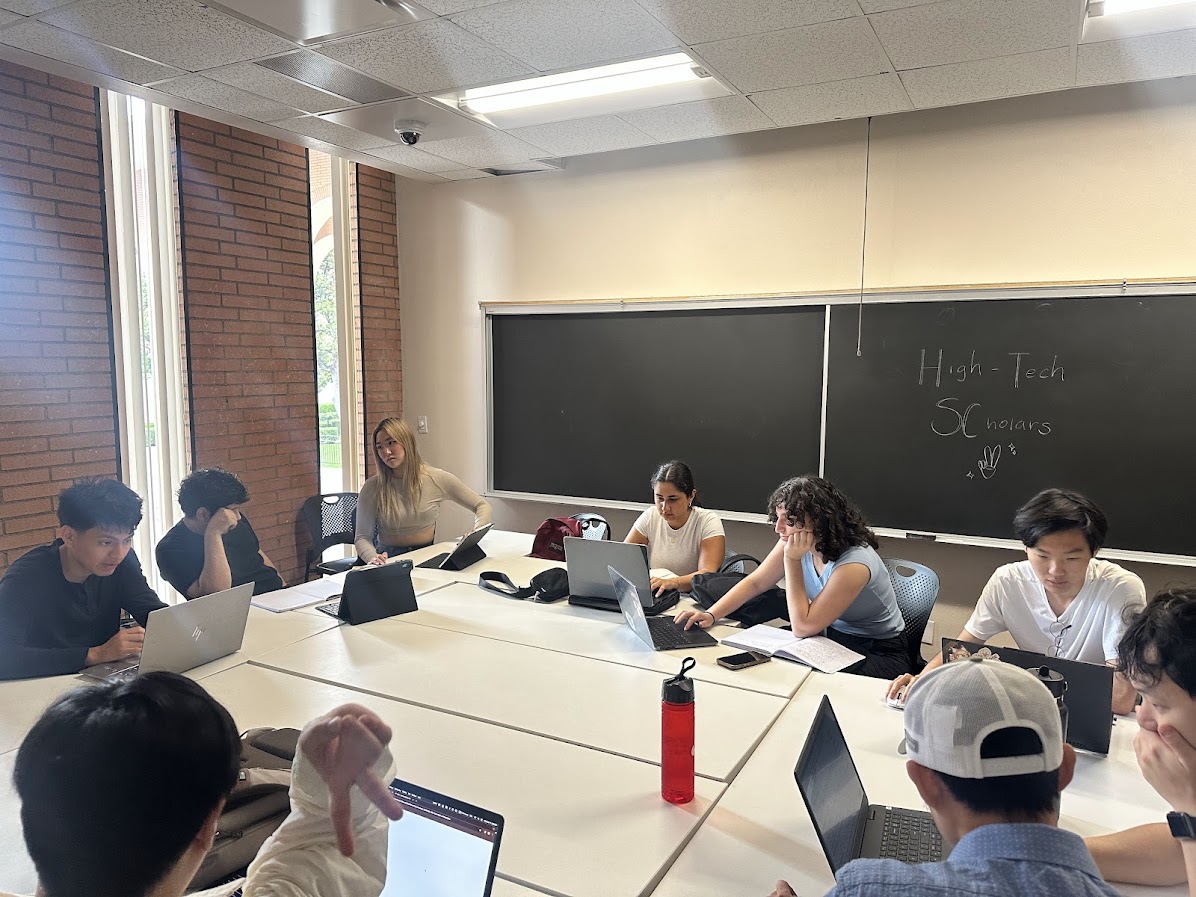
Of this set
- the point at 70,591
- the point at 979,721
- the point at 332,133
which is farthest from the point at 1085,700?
the point at 332,133

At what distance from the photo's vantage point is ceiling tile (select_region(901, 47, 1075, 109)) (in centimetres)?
279

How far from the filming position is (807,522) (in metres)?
2.54

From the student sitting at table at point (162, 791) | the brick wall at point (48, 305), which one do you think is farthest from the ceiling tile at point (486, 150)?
the student sitting at table at point (162, 791)

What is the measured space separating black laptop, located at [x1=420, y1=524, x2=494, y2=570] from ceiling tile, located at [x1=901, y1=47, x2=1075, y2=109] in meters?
2.50

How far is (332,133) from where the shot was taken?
12.4 ft

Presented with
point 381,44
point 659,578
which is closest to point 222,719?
point 659,578

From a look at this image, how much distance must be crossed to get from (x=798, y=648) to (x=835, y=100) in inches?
89.9

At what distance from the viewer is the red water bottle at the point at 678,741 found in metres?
1.45

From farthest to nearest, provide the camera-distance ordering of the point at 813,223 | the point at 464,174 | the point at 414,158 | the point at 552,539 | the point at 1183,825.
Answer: the point at 464,174 < the point at 414,158 < the point at 813,223 < the point at 552,539 < the point at 1183,825

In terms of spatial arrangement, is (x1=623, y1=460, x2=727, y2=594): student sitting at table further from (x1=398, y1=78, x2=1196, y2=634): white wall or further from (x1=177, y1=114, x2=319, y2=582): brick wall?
(x1=177, y1=114, x2=319, y2=582): brick wall

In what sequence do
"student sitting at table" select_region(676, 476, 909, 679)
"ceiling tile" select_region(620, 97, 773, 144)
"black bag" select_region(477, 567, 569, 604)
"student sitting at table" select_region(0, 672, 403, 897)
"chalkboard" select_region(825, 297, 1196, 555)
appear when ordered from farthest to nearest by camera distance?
"ceiling tile" select_region(620, 97, 773, 144)
"chalkboard" select_region(825, 297, 1196, 555)
"black bag" select_region(477, 567, 569, 604)
"student sitting at table" select_region(676, 476, 909, 679)
"student sitting at table" select_region(0, 672, 403, 897)

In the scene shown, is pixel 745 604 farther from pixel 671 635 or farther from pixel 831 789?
pixel 831 789

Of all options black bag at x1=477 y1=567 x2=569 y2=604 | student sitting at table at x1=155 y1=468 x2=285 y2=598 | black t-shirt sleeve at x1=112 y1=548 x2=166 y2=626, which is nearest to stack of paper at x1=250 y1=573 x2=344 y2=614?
student sitting at table at x1=155 y1=468 x2=285 y2=598

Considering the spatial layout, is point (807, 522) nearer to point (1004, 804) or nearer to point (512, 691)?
point (512, 691)
